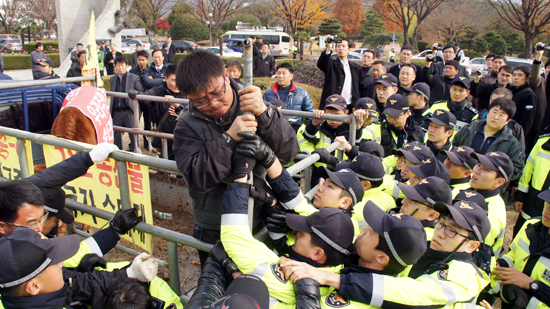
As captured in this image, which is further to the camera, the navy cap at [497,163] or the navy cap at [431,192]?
the navy cap at [497,163]

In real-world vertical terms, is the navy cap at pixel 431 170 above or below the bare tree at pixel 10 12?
below

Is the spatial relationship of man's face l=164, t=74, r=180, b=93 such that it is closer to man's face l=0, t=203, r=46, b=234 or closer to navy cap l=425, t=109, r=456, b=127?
man's face l=0, t=203, r=46, b=234

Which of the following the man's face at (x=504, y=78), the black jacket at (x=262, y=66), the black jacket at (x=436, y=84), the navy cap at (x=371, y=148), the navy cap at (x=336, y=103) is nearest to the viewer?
the navy cap at (x=371, y=148)

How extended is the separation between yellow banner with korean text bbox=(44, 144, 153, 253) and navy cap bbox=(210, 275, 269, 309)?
1253 millimetres

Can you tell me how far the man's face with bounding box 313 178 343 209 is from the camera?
2.65m

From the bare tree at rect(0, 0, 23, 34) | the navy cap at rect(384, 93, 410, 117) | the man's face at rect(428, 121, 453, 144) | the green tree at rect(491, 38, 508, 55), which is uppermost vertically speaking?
the bare tree at rect(0, 0, 23, 34)

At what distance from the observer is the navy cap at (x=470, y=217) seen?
234 centimetres

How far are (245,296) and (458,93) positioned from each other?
5226mm

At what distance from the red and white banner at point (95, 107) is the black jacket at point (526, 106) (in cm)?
621

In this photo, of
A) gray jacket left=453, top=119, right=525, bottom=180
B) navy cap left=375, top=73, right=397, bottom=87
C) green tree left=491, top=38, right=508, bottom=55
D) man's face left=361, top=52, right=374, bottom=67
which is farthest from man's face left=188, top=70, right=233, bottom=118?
green tree left=491, top=38, right=508, bottom=55

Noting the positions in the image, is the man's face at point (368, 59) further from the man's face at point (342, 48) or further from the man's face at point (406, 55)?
the man's face at point (342, 48)

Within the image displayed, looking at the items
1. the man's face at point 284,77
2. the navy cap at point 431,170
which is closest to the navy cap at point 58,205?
the navy cap at point 431,170

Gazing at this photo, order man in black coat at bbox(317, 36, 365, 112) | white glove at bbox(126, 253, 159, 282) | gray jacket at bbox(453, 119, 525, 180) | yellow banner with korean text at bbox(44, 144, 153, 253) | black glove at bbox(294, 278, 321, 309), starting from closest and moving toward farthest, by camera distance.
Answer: black glove at bbox(294, 278, 321, 309) < white glove at bbox(126, 253, 159, 282) < yellow banner with korean text at bbox(44, 144, 153, 253) < gray jacket at bbox(453, 119, 525, 180) < man in black coat at bbox(317, 36, 365, 112)

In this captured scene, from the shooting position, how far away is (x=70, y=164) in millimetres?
2543
